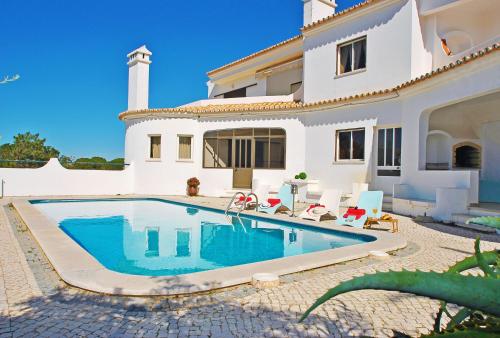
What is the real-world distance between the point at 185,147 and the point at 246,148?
407 centimetres

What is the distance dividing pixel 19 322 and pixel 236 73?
25.5 meters

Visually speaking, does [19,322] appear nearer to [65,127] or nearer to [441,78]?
[441,78]

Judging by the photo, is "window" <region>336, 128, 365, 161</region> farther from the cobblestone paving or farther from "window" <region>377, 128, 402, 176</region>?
the cobblestone paving

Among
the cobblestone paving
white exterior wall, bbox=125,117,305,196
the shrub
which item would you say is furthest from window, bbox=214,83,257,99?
the cobblestone paving

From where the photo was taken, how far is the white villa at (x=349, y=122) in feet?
46.8

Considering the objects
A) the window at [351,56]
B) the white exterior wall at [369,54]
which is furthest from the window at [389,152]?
the window at [351,56]

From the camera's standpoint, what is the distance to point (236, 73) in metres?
27.9

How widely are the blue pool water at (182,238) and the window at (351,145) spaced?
6.86 meters

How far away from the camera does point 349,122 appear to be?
18.1 meters

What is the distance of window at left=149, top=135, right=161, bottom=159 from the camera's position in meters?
24.0

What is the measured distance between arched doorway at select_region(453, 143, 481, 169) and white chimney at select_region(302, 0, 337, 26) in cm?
1069

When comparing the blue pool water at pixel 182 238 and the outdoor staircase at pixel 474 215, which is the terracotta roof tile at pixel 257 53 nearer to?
the blue pool water at pixel 182 238

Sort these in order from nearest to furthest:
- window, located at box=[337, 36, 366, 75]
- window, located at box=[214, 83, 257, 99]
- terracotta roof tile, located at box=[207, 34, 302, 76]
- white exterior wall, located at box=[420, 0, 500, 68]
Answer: white exterior wall, located at box=[420, 0, 500, 68], window, located at box=[337, 36, 366, 75], terracotta roof tile, located at box=[207, 34, 302, 76], window, located at box=[214, 83, 257, 99]

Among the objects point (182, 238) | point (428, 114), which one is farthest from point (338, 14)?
point (182, 238)
